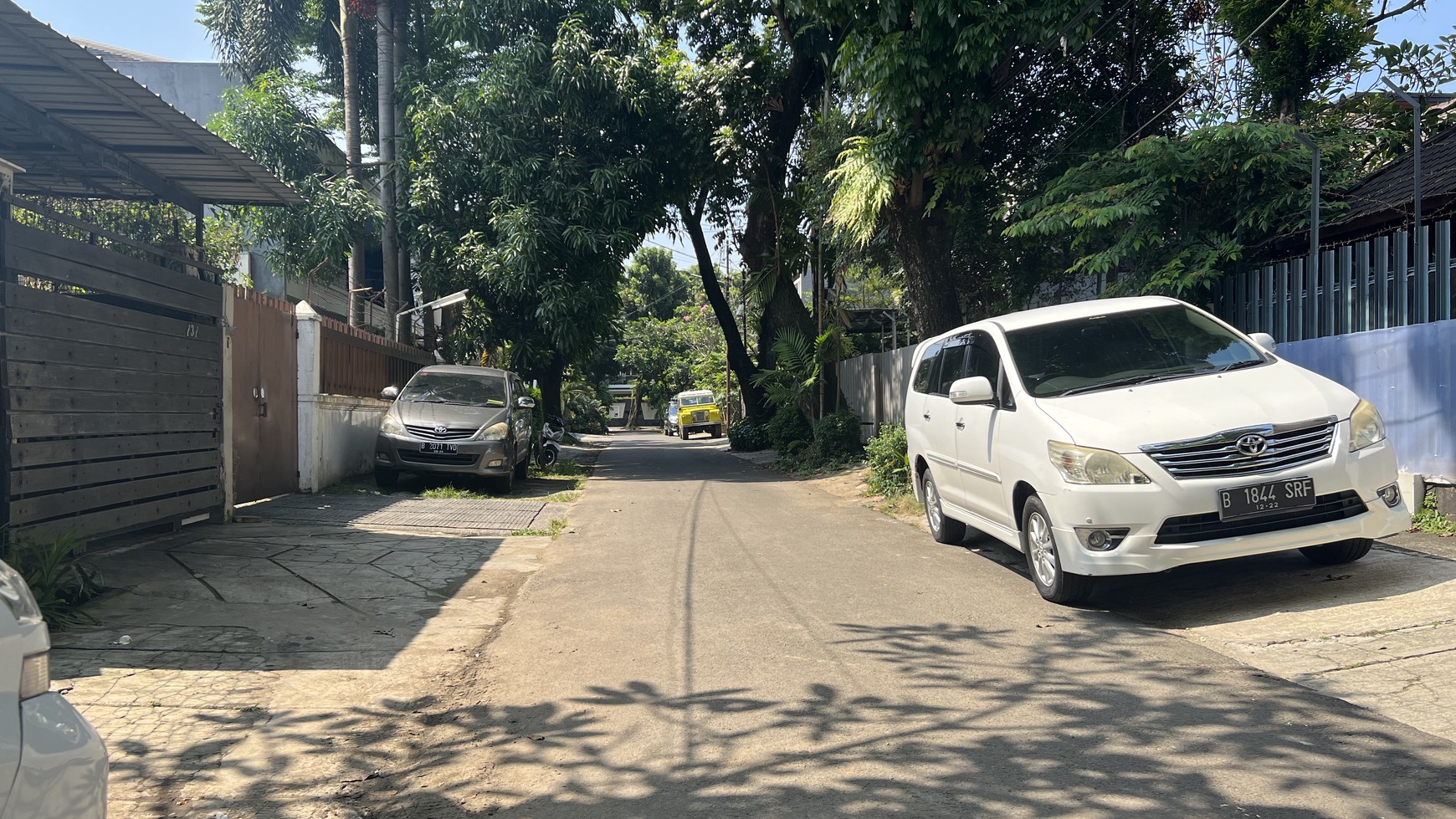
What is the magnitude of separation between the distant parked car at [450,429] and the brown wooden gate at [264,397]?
128 centimetres

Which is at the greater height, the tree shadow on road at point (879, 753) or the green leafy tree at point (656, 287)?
the green leafy tree at point (656, 287)

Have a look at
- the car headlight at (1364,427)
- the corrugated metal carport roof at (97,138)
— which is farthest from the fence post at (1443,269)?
the corrugated metal carport roof at (97,138)

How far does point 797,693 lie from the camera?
15.3 feet

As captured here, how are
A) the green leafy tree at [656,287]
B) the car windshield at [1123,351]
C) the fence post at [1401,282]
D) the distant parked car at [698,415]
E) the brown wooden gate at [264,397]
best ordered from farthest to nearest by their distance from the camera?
1. the green leafy tree at [656,287]
2. the distant parked car at [698,415]
3. the brown wooden gate at [264,397]
4. the fence post at [1401,282]
5. the car windshield at [1123,351]

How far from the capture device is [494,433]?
1367 cm

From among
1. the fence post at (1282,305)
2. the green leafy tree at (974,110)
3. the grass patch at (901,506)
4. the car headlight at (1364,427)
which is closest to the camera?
the car headlight at (1364,427)

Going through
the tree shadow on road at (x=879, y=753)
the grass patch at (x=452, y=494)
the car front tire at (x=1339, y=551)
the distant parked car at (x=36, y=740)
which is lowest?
the tree shadow on road at (x=879, y=753)

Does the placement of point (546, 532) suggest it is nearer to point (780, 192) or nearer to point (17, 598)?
point (17, 598)

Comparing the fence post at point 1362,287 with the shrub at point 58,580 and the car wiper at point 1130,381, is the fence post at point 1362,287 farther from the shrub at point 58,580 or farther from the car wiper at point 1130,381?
the shrub at point 58,580

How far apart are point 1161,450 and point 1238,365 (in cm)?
145

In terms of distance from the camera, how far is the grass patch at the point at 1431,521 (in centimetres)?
738

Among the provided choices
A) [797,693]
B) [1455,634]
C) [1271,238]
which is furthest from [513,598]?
[1271,238]

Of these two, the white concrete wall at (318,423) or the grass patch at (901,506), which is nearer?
the grass patch at (901,506)

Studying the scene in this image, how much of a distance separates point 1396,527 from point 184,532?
8.96 meters
